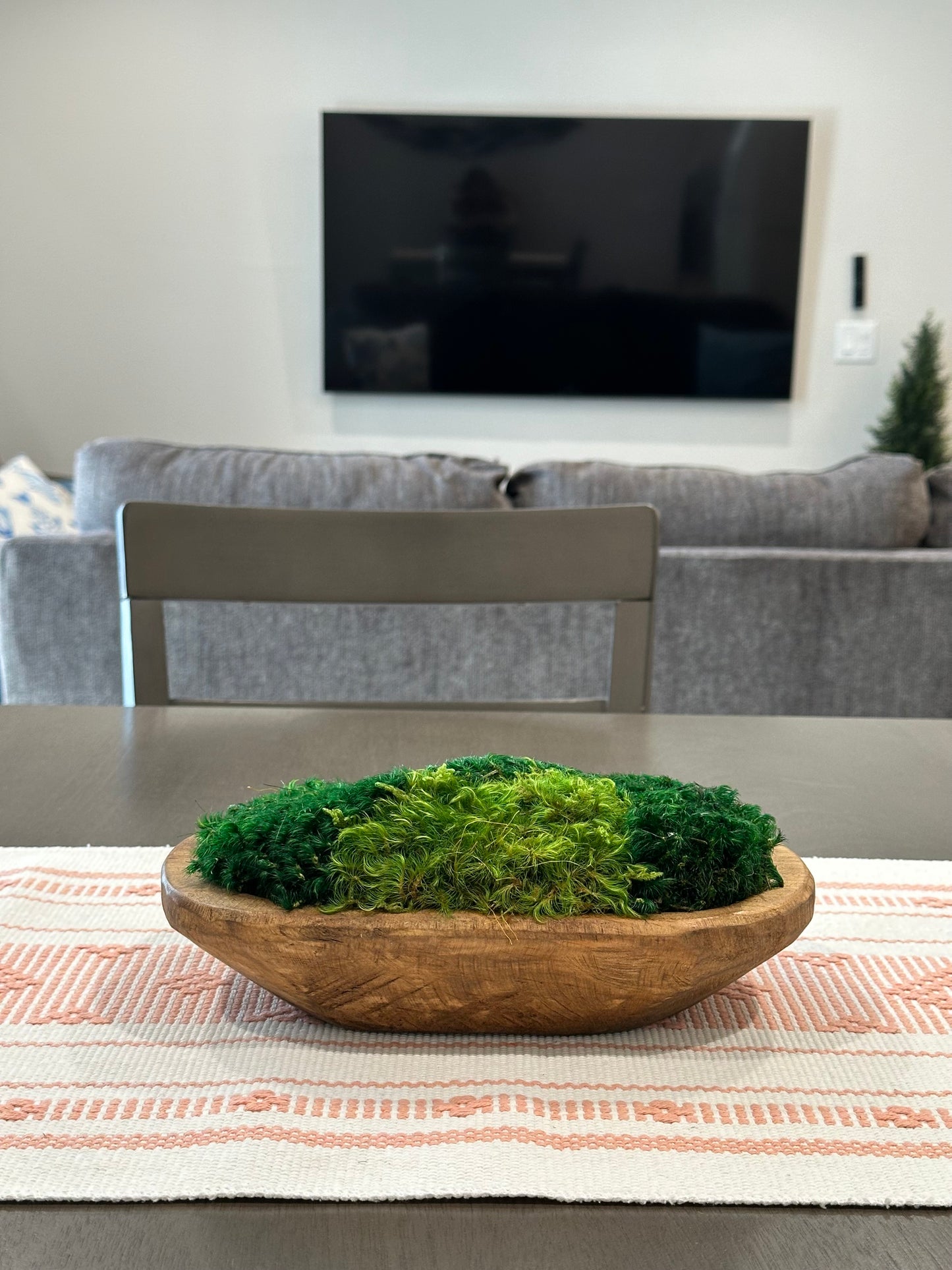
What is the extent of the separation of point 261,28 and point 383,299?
104 cm

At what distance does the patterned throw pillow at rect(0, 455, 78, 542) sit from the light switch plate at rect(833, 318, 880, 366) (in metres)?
2.87

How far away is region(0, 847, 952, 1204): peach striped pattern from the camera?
1.05 ft

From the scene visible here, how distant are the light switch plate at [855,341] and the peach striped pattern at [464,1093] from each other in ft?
13.9

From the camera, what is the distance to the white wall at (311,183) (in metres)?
4.12

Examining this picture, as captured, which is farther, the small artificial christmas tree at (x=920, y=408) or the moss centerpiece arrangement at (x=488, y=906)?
the small artificial christmas tree at (x=920, y=408)

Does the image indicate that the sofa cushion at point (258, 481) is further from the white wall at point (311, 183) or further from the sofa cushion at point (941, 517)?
the white wall at point (311, 183)

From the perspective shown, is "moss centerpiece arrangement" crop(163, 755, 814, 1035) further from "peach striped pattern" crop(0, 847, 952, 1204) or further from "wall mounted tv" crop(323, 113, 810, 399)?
"wall mounted tv" crop(323, 113, 810, 399)

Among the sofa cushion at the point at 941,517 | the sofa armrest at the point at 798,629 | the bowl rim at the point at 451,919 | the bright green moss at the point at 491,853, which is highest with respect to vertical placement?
the bright green moss at the point at 491,853

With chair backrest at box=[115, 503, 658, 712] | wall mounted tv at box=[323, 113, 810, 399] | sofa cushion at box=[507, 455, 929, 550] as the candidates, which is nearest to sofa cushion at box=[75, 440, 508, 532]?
sofa cushion at box=[507, 455, 929, 550]

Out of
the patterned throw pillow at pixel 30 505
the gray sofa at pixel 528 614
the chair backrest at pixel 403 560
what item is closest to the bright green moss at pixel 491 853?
the chair backrest at pixel 403 560

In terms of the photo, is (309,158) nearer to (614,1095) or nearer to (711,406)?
(711,406)

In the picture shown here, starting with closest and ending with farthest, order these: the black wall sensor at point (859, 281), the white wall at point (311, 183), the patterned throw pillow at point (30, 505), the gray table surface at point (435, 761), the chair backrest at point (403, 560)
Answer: the gray table surface at point (435, 761), the chair backrest at point (403, 560), the patterned throw pillow at point (30, 505), the white wall at point (311, 183), the black wall sensor at point (859, 281)

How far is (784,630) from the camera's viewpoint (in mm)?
1925

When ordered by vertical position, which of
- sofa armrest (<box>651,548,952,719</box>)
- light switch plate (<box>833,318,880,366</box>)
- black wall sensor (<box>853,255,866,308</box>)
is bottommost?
sofa armrest (<box>651,548,952,719</box>)
